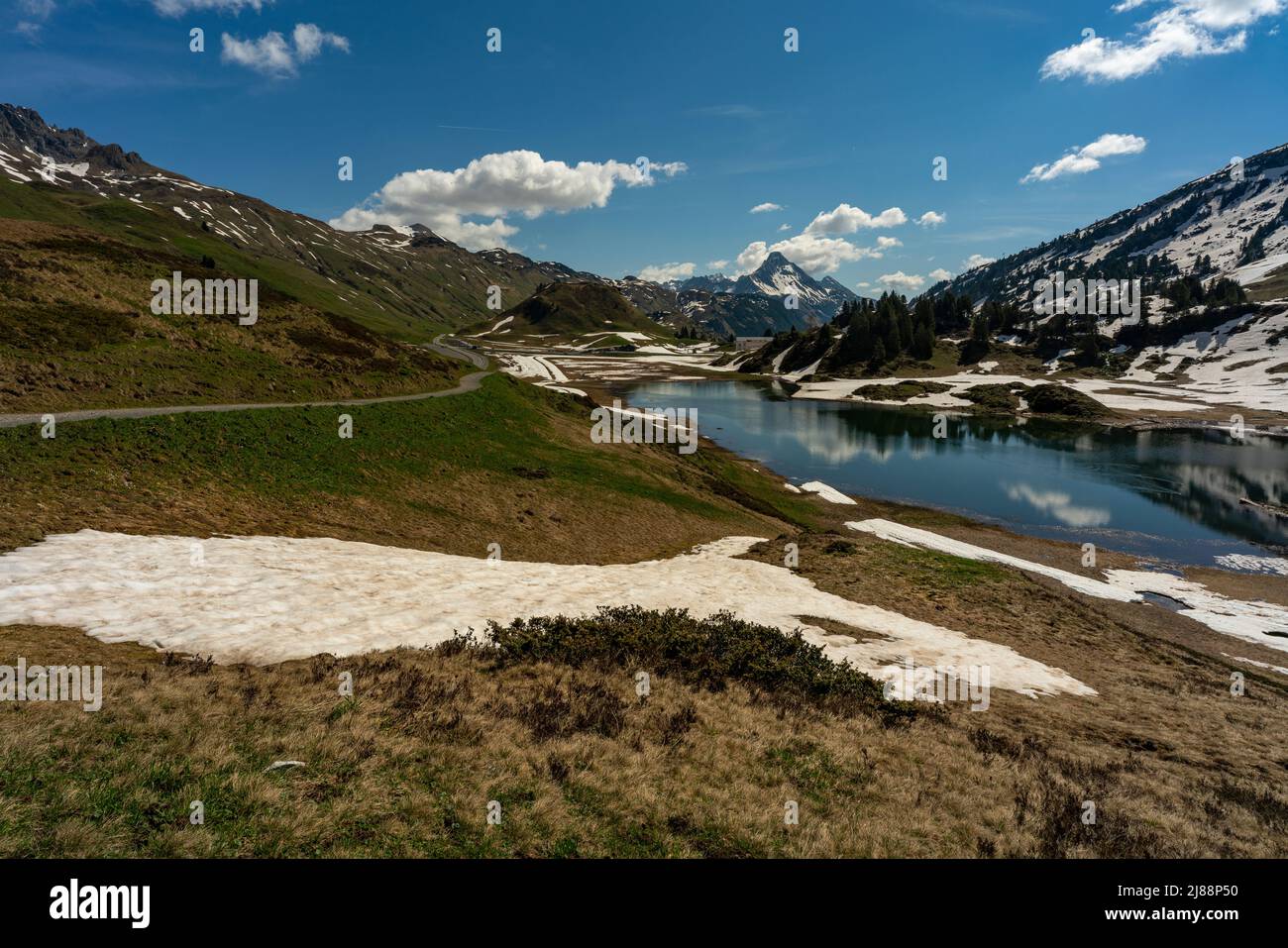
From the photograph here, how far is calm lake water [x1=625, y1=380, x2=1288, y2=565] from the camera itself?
5391 centimetres

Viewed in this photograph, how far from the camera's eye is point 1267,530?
53.6 m

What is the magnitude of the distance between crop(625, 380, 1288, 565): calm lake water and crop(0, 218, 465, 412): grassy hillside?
169ft

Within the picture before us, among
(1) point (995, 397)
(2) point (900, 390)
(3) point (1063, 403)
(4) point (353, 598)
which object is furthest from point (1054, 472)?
(4) point (353, 598)

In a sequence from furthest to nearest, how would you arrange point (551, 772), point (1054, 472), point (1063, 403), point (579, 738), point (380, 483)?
point (1063, 403) < point (1054, 472) < point (380, 483) < point (579, 738) < point (551, 772)

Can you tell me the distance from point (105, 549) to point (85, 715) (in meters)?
10.4

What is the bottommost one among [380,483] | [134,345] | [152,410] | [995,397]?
[380,483]

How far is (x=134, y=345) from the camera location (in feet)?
125

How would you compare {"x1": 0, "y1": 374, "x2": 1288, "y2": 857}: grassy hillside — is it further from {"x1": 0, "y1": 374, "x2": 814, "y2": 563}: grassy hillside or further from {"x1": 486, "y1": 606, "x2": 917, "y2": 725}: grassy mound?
{"x1": 0, "y1": 374, "x2": 814, "y2": 563}: grassy hillside

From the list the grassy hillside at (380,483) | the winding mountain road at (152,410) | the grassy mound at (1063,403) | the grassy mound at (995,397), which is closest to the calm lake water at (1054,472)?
the grassy mound at (1063,403)

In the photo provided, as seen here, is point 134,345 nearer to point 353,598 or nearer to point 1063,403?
point 353,598

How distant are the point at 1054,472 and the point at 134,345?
329 ft

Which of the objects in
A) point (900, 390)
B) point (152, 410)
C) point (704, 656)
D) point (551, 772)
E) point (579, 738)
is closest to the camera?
point (551, 772)
